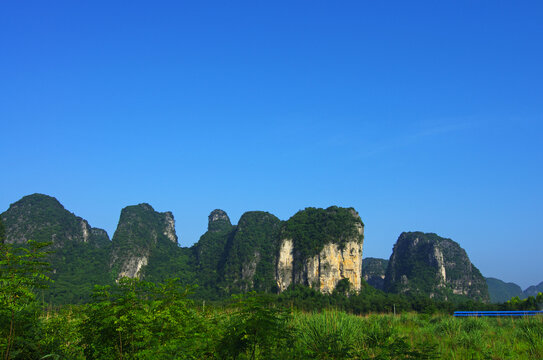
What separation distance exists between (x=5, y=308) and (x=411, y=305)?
56403 mm

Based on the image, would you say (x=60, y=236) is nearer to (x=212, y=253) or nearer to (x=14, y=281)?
(x=212, y=253)

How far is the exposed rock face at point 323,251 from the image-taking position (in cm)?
7431

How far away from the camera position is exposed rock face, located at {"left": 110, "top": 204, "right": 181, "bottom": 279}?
84812mm

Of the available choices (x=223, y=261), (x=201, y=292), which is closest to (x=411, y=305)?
(x=201, y=292)


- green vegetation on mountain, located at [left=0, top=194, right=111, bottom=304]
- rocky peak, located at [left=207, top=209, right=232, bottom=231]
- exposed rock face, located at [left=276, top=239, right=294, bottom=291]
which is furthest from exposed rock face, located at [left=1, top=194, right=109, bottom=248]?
exposed rock face, located at [left=276, top=239, right=294, bottom=291]

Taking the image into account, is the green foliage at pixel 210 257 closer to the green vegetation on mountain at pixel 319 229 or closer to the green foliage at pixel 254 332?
the green vegetation on mountain at pixel 319 229

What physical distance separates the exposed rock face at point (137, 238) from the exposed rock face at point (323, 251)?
1265 inches

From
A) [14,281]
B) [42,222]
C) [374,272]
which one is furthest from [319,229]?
[14,281]

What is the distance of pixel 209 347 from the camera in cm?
548

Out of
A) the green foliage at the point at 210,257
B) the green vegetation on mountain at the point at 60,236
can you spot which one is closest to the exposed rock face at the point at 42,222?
the green vegetation on mountain at the point at 60,236

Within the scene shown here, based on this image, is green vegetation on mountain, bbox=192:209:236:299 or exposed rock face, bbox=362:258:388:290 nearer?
green vegetation on mountain, bbox=192:209:236:299

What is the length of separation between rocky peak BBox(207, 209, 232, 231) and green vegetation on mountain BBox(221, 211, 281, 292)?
18789mm

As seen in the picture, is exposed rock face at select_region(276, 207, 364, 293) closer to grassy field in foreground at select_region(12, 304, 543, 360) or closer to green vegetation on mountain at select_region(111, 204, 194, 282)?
green vegetation on mountain at select_region(111, 204, 194, 282)

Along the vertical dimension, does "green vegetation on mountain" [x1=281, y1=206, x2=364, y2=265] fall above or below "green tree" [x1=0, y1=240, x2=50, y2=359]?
above
